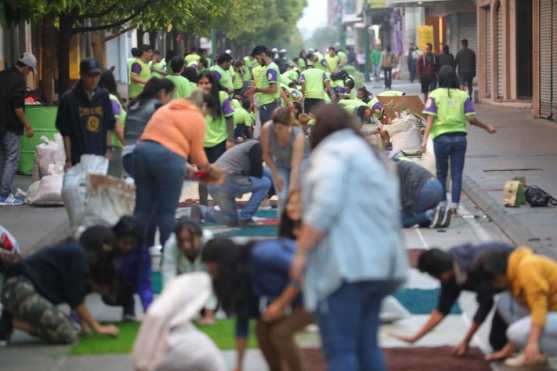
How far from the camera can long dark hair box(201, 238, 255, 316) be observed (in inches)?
296

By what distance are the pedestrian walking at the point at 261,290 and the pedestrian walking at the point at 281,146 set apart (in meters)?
5.03

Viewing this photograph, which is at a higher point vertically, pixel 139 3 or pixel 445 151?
pixel 139 3

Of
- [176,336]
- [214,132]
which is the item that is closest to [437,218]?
[214,132]

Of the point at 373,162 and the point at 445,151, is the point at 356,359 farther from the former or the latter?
the point at 445,151

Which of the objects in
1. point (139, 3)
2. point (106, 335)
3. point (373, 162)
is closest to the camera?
point (373, 162)

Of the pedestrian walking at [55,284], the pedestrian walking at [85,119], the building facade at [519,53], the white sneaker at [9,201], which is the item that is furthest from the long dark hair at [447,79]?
the building facade at [519,53]

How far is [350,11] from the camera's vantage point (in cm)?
13962

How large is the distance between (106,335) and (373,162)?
3575mm

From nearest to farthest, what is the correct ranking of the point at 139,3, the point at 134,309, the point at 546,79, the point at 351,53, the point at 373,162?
the point at 373,162 < the point at 134,309 < the point at 139,3 < the point at 546,79 < the point at 351,53

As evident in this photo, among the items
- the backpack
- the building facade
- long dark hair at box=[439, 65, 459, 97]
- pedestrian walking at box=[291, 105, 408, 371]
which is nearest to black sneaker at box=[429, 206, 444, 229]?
long dark hair at box=[439, 65, 459, 97]

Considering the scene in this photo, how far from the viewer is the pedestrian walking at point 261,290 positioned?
291 inches

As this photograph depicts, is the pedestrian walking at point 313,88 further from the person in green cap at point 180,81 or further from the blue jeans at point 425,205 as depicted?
the blue jeans at point 425,205

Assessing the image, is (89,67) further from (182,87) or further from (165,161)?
(182,87)

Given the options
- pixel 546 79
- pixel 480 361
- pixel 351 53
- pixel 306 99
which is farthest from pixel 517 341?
pixel 351 53
